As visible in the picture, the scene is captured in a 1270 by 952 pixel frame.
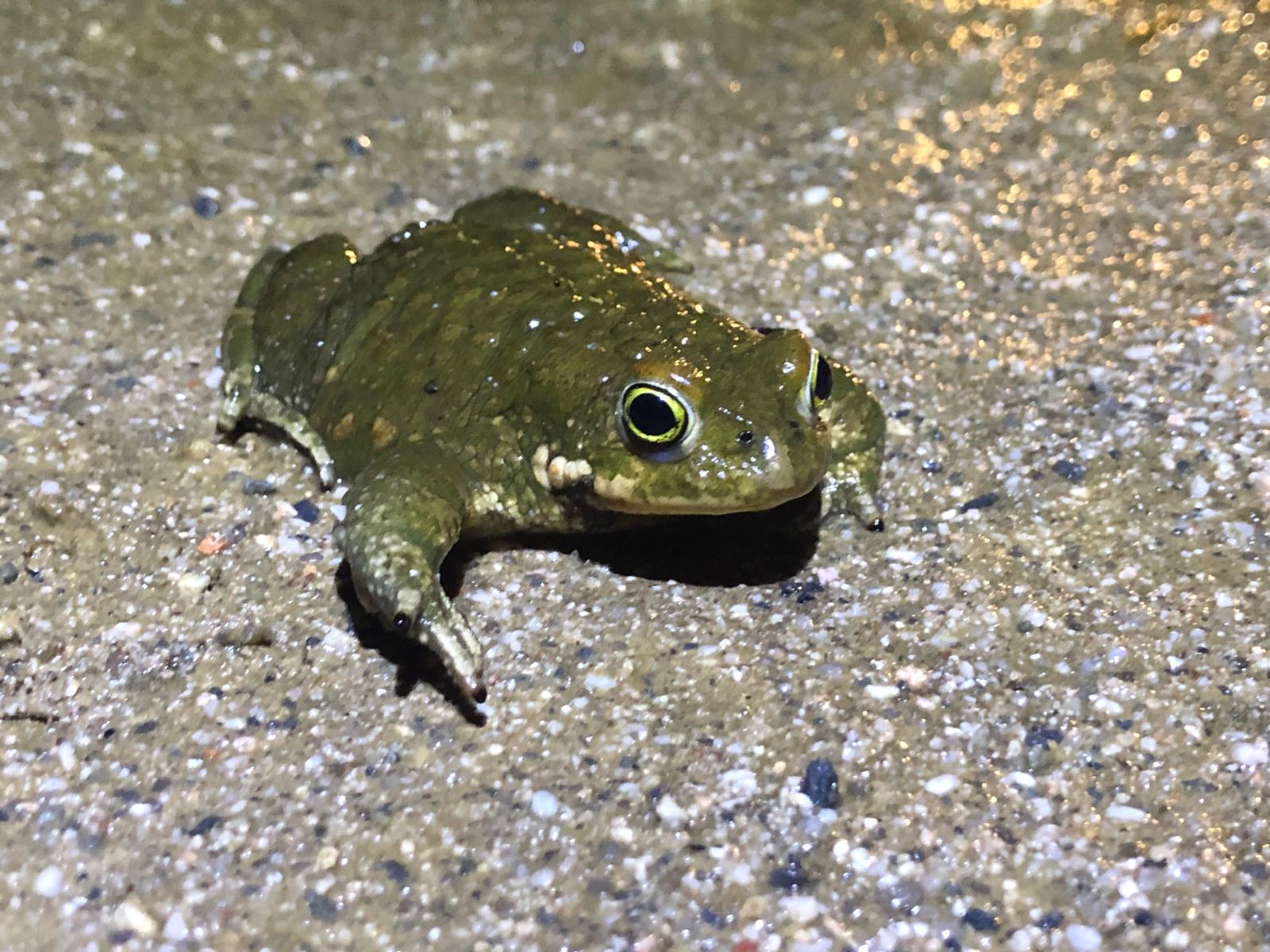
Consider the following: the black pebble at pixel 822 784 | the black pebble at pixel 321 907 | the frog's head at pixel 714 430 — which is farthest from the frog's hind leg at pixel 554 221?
the black pebble at pixel 321 907

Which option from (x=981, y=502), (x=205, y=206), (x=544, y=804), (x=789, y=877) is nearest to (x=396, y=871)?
(x=544, y=804)

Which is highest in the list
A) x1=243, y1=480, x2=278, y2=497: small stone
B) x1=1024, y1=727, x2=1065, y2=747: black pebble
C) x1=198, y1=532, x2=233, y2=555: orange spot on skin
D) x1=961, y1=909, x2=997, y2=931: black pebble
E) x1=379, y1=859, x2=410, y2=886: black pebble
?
x1=1024, y1=727, x2=1065, y2=747: black pebble

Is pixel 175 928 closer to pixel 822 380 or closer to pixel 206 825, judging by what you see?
pixel 206 825

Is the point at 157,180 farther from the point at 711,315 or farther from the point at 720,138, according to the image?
the point at 711,315

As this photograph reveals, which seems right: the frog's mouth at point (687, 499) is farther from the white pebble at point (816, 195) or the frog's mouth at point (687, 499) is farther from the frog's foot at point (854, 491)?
the white pebble at point (816, 195)

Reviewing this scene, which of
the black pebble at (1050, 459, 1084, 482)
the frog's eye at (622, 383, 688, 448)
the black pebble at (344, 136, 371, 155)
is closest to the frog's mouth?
the frog's eye at (622, 383, 688, 448)

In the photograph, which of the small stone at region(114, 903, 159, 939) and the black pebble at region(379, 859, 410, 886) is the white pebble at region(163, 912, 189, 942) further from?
the black pebble at region(379, 859, 410, 886)
